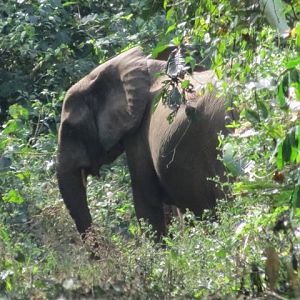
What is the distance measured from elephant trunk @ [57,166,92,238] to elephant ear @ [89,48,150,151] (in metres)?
0.36

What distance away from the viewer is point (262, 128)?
6227 millimetres

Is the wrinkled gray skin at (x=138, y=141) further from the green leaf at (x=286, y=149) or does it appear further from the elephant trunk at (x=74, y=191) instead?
the green leaf at (x=286, y=149)

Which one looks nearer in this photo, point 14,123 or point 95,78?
point 14,123

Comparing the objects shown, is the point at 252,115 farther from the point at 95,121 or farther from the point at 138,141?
the point at 95,121

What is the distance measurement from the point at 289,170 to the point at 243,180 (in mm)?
475

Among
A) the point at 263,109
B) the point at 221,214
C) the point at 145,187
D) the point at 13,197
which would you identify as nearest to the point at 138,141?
the point at 145,187

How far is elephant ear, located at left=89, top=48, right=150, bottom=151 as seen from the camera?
34.5 feet

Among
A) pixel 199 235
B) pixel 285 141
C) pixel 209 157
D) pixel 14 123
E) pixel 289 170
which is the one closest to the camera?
pixel 285 141

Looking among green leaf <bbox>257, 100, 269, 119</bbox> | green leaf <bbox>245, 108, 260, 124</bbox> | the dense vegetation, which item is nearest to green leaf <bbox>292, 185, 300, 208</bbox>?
the dense vegetation

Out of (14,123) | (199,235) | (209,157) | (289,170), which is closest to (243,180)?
(289,170)

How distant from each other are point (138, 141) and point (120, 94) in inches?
15.0

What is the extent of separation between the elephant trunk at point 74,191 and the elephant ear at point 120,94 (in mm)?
358

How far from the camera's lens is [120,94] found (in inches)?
A: 425

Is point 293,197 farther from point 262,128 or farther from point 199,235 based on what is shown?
point 199,235
